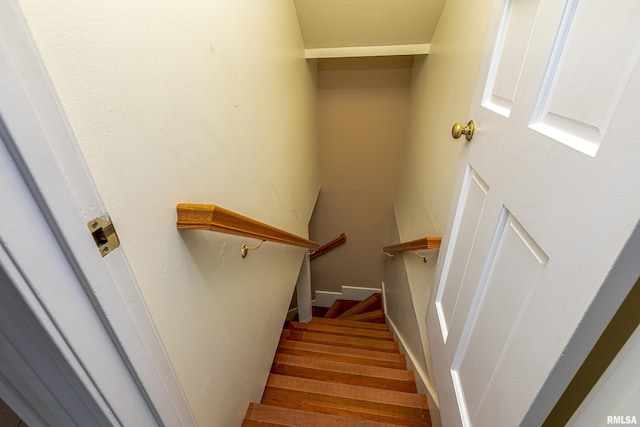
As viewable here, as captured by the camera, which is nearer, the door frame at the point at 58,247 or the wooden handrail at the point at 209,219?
the door frame at the point at 58,247

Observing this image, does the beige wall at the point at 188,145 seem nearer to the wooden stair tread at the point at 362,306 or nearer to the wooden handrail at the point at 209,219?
the wooden handrail at the point at 209,219

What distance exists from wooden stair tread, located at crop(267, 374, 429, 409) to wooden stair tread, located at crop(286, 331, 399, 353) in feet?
1.98

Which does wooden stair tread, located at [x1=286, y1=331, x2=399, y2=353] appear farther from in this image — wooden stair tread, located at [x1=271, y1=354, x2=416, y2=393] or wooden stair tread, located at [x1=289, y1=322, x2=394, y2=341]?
wooden stair tread, located at [x1=271, y1=354, x2=416, y2=393]

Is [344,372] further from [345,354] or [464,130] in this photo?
[464,130]

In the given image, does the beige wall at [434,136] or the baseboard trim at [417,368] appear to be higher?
the beige wall at [434,136]

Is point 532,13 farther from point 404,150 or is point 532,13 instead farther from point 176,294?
point 404,150

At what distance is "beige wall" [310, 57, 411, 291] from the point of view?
2.81 metres

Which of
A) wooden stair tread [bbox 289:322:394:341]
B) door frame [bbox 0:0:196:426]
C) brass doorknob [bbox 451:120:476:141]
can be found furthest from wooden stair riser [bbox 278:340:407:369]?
brass doorknob [bbox 451:120:476:141]

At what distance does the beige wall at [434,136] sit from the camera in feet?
4.06

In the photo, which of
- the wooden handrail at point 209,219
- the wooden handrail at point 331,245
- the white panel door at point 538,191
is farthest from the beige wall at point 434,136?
the wooden handrail at point 331,245

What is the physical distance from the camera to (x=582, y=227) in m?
0.43

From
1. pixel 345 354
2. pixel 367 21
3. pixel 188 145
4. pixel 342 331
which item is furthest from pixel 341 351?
pixel 367 21

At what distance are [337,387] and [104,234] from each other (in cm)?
156

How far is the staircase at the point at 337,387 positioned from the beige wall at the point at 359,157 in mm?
1588
